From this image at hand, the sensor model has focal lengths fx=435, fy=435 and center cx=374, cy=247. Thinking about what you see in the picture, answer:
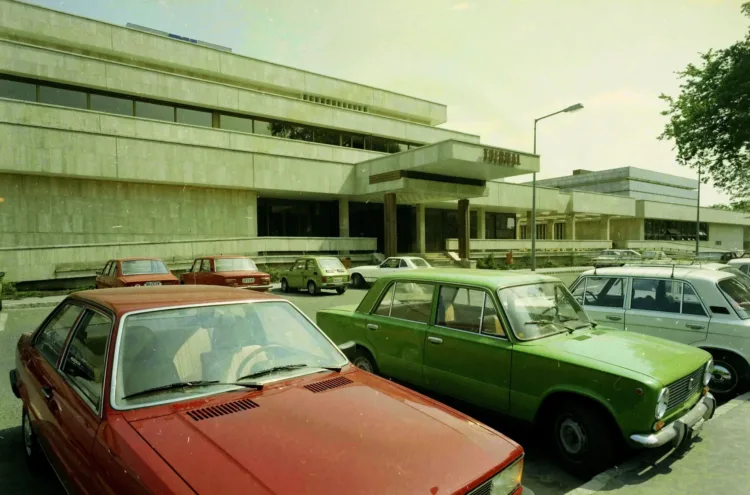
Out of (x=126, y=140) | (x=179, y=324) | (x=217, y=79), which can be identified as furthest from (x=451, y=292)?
(x=217, y=79)

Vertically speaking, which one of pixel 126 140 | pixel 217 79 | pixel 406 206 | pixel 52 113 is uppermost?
pixel 217 79

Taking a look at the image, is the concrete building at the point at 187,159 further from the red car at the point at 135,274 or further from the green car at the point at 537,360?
the green car at the point at 537,360

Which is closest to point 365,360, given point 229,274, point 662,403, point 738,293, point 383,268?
point 662,403

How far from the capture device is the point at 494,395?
4.24 meters

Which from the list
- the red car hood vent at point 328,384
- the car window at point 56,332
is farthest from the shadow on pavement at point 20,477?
the red car hood vent at point 328,384

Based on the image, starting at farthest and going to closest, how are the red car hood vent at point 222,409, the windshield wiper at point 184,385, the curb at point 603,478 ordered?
1. the curb at point 603,478
2. the windshield wiper at point 184,385
3. the red car hood vent at point 222,409

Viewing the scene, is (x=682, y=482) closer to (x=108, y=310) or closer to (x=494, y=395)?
(x=494, y=395)

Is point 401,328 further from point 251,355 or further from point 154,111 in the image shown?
point 154,111

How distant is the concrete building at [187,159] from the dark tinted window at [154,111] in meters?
0.10

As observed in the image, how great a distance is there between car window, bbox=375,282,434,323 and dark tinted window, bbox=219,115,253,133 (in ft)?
92.2

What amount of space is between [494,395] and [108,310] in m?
3.39

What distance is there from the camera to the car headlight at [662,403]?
3.47 meters

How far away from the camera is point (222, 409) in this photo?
7.73 feet

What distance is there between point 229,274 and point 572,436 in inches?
490
